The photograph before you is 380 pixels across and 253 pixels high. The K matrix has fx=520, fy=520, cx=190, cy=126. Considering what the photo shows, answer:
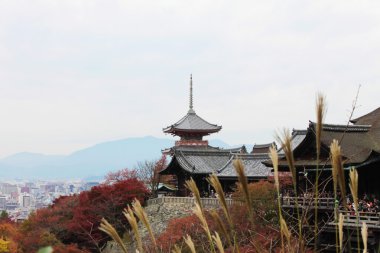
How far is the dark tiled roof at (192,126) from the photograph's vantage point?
30609 mm

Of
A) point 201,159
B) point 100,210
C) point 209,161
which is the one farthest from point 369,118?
point 100,210

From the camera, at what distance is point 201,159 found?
25.5 metres

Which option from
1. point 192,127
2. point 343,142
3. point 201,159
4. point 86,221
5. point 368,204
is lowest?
point 86,221

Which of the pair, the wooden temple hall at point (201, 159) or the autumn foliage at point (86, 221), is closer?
the autumn foliage at point (86, 221)

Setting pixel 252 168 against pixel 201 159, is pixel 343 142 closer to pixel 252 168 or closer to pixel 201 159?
pixel 252 168

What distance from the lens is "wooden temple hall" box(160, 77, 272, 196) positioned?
73.2 ft

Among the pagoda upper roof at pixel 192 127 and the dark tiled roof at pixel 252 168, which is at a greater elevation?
the pagoda upper roof at pixel 192 127

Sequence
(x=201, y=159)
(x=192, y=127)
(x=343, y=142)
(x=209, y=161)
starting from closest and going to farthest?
(x=343, y=142) < (x=209, y=161) < (x=201, y=159) < (x=192, y=127)

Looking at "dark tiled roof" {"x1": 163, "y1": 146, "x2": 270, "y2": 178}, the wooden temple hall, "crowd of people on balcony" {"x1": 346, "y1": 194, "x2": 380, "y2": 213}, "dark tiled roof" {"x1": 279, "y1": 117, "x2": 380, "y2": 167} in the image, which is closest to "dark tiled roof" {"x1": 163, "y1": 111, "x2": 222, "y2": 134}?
the wooden temple hall

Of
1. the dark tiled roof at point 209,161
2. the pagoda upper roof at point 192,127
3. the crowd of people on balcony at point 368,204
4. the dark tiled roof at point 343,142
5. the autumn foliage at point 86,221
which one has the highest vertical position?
the pagoda upper roof at point 192,127

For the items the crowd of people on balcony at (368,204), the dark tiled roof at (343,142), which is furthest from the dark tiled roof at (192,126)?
the crowd of people on balcony at (368,204)

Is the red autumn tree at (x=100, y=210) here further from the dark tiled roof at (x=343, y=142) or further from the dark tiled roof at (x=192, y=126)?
the dark tiled roof at (x=343, y=142)

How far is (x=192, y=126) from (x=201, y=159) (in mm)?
5824

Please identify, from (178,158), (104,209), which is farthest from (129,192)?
(178,158)
